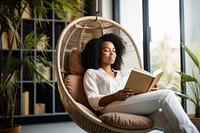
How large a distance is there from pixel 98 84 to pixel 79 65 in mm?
261

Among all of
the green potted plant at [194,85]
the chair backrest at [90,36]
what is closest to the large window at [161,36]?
the green potted plant at [194,85]

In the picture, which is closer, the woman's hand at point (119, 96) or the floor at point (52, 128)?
the woman's hand at point (119, 96)

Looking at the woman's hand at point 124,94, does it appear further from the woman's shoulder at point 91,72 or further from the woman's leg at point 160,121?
the woman's shoulder at point 91,72

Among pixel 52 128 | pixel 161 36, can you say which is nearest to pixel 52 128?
pixel 52 128

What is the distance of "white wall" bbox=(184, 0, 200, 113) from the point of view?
273 centimetres

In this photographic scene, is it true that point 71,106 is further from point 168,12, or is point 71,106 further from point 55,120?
point 55,120

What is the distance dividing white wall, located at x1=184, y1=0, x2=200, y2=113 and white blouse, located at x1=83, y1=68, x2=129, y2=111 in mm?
1097

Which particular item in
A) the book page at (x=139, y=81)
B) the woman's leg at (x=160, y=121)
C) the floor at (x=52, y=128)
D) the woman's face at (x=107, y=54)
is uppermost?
the woman's face at (x=107, y=54)

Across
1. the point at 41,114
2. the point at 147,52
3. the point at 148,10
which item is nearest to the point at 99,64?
the point at 147,52

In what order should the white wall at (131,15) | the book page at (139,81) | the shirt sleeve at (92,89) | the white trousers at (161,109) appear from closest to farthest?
the white trousers at (161,109) → the book page at (139,81) → the shirt sleeve at (92,89) → the white wall at (131,15)

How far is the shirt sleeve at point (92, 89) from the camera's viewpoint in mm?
1832

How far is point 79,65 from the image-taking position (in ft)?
6.98

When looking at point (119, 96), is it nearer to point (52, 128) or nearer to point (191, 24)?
point (191, 24)

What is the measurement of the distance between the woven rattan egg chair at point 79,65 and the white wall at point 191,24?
0.75m
